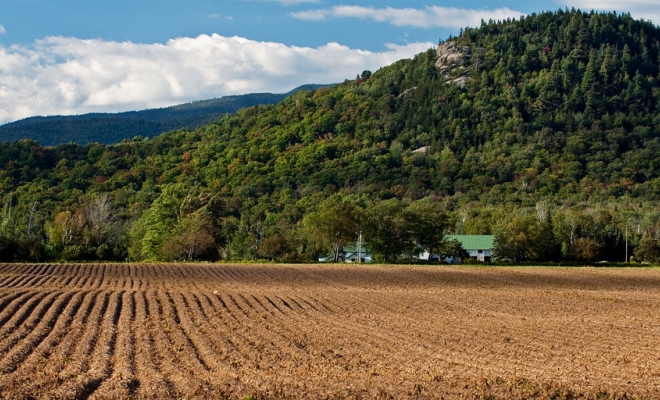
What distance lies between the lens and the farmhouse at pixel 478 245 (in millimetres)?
120438

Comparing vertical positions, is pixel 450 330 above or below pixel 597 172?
below

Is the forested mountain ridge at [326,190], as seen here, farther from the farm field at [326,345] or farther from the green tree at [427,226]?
the farm field at [326,345]

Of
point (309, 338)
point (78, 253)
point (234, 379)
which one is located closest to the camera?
point (234, 379)

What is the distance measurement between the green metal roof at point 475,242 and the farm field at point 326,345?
254ft

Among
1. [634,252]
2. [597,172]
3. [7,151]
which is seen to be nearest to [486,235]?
[634,252]

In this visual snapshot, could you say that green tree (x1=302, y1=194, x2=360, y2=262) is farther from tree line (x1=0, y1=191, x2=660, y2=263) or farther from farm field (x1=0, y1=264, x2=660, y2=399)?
farm field (x1=0, y1=264, x2=660, y2=399)

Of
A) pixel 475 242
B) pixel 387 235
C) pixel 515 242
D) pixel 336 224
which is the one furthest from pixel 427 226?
pixel 475 242

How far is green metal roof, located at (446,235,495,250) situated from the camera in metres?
122

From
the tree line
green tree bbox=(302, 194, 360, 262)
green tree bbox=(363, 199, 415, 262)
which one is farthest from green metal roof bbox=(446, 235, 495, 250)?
green tree bbox=(302, 194, 360, 262)

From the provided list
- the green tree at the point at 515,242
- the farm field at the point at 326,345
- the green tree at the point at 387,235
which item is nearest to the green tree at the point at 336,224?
the green tree at the point at 387,235

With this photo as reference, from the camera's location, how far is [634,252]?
336ft

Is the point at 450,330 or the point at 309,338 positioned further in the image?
the point at 450,330

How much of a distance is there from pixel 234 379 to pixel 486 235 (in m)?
115

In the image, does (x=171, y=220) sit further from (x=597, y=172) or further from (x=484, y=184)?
(x=597, y=172)
